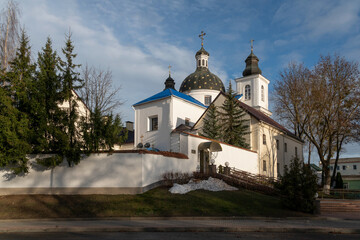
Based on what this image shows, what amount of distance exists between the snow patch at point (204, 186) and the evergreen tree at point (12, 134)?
8.07m

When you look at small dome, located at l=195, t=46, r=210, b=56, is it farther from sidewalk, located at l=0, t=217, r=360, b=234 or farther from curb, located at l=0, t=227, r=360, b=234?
curb, located at l=0, t=227, r=360, b=234

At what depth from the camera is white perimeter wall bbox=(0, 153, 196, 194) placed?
17141mm

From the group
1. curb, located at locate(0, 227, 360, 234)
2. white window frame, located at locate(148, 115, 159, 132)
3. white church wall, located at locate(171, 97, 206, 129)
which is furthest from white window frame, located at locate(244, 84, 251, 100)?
curb, located at locate(0, 227, 360, 234)

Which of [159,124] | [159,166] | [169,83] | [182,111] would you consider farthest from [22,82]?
[169,83]

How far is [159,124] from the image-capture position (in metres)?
42.2

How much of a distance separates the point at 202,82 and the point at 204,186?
39.6 metres

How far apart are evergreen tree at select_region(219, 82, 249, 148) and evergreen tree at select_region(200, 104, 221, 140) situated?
24.4 inches

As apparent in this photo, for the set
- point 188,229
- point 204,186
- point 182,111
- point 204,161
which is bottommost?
point 188,229

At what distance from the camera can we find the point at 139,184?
55.8 feet

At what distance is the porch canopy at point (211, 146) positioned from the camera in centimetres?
2244

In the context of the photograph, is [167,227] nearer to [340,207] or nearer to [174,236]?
[174,236]

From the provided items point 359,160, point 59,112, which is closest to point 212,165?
point 59,112

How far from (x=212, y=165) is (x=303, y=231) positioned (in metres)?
11.8

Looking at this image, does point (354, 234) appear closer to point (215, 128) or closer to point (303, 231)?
point (303, 231)
